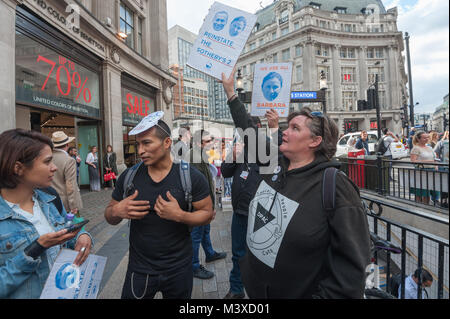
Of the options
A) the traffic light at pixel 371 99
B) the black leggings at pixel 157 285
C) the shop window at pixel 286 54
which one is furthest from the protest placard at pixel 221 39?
the shop window at pixel 286 54

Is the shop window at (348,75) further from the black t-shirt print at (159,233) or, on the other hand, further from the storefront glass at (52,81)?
the black t-shirt print at (159,233)

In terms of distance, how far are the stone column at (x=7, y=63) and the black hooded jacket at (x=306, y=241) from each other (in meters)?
7.06

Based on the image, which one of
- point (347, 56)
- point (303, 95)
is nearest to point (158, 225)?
point (303, 95)

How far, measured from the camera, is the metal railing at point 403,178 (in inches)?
177

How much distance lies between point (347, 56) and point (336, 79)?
5985 mm

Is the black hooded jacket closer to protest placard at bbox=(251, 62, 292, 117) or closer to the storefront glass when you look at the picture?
protest placard at bbox=(251, 62, 292, 117)

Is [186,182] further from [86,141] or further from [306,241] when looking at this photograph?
[86,141]

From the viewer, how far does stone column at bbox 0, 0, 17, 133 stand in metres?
5.86

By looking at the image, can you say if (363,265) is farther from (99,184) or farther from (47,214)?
(99,184)

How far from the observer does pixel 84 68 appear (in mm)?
9883

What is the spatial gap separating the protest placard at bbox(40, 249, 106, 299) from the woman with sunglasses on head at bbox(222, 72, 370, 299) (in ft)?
3.42

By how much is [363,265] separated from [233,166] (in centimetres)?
208

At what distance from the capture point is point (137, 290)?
182 centimetres
